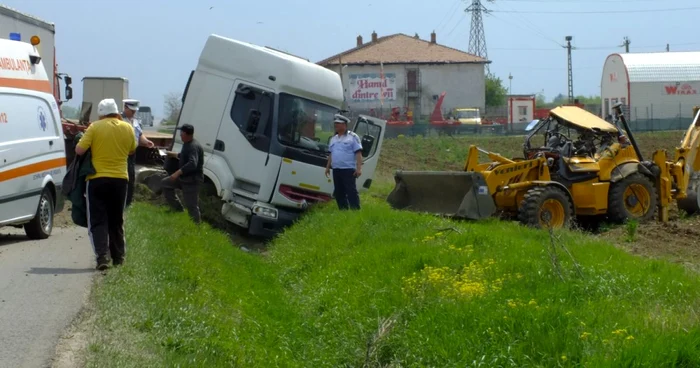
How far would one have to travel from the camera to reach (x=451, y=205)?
18.2 metres

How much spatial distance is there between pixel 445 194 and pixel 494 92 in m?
93.2

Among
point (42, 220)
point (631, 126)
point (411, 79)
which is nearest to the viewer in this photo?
point (42, 220)

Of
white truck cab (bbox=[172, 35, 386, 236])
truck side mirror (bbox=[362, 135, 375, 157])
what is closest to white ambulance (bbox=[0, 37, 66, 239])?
white truck cab (bbox=[172, 35, 386, 236])

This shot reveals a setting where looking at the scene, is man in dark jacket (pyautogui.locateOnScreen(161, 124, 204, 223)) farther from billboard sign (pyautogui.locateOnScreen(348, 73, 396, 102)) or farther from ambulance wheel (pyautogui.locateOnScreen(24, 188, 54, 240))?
billboard sign (pyautogui.locateOnScreen(348, 73, 396, 102))

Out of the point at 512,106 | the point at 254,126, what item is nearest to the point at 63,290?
the point at 254,126

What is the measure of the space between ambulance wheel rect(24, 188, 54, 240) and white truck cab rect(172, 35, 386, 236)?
129 inches

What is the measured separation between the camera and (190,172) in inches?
604

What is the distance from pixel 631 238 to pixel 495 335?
10039 millimetres

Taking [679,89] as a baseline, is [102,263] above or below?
below

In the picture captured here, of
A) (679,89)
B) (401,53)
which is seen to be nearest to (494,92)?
(401,53)

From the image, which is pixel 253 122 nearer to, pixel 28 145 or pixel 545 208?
pixel 28 145

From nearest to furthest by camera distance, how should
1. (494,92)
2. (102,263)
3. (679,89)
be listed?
(102,263) < (679,89) < (494,92)

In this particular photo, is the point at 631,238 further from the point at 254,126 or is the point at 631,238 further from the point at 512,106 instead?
the point at 512,106

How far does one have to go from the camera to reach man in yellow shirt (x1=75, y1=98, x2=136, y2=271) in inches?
406
